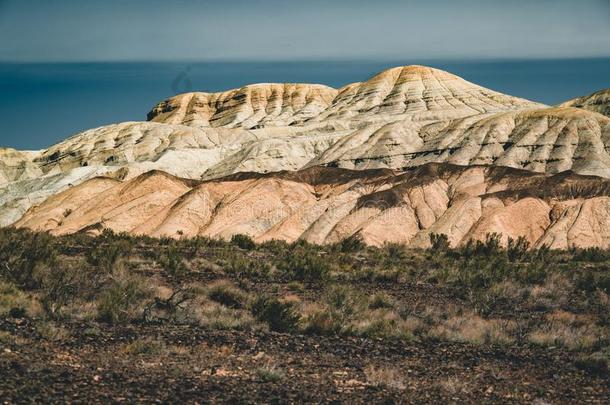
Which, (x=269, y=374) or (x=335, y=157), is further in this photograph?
(x=335, y=157)


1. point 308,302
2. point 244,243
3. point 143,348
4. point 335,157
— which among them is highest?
point 143,348

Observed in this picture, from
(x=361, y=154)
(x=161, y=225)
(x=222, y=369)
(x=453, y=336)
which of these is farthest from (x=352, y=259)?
(x=361, y=154)

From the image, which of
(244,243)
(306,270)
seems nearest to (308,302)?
(306,270)

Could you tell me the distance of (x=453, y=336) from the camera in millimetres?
16828

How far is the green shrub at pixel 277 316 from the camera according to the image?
54.0 ft

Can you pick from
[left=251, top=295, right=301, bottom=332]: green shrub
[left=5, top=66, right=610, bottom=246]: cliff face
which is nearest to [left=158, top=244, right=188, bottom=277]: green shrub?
[left=251, top=295, right=301, bottom=332]: green shrub

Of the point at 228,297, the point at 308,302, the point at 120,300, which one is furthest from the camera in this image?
the point at 308,302

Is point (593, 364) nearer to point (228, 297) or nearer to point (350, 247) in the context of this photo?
point (228, 297)

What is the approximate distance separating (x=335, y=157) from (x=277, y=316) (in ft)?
241

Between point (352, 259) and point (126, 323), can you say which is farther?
point (352, 259)

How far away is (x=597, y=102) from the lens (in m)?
129

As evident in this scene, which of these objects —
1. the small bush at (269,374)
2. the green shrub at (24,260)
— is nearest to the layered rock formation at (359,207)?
the green shrub at (24,260)

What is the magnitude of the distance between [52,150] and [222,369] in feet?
418

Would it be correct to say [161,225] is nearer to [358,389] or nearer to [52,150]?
[358,389]
